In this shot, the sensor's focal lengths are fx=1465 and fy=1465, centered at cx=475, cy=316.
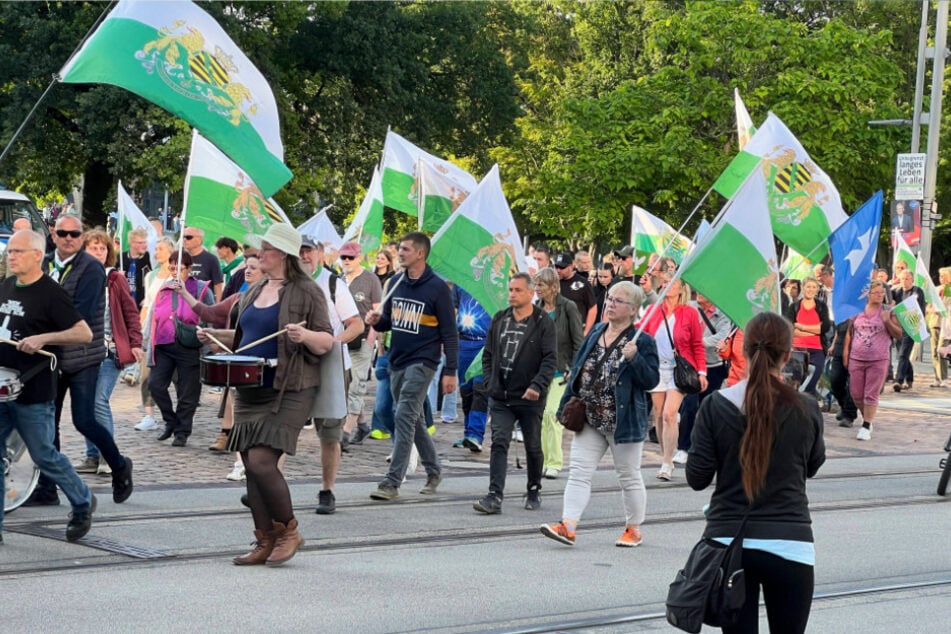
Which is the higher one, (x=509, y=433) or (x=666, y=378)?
(x=666, y=378)

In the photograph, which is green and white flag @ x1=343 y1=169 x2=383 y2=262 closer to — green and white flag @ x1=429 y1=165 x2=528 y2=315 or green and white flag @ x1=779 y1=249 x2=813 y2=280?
green and white flag @ x1=429 y1=165 x2=528 y2=315

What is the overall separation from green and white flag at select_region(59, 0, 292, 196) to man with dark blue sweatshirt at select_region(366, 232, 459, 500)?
1.13m

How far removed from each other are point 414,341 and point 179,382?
3195 millimetres

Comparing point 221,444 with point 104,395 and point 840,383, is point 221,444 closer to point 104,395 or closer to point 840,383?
point 104,395

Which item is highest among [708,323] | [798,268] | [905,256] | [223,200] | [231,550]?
[905,256]

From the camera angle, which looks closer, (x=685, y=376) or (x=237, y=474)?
(x=237, y=474)

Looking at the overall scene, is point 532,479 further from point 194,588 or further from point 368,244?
point 368,244

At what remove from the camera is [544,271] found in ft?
36.9

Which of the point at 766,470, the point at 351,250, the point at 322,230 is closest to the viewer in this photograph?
the point at 766,470

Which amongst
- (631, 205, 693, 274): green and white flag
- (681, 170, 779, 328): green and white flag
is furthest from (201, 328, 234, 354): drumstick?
(631, 205, 693, 274): green and white flag

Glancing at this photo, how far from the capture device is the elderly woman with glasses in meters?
8.97

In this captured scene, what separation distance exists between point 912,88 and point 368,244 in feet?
134

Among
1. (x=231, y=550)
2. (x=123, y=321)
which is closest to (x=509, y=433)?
(x=231, y=550)

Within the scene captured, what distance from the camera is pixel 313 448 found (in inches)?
517
